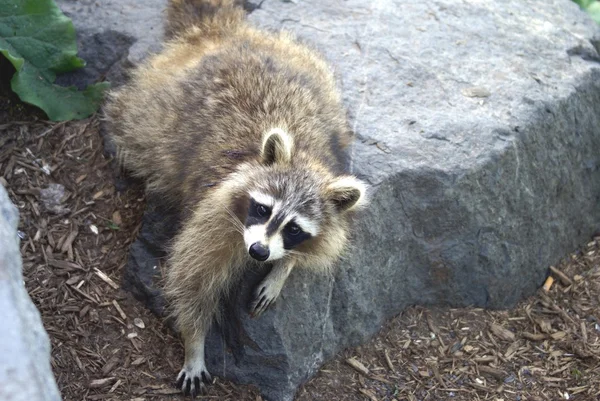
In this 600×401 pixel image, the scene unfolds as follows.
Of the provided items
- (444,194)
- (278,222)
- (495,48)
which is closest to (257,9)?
(495,48)

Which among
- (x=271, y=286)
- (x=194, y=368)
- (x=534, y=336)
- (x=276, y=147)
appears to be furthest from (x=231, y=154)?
(x=534, y=336)

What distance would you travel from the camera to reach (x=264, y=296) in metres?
4.03

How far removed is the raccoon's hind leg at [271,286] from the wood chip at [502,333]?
4.96ft

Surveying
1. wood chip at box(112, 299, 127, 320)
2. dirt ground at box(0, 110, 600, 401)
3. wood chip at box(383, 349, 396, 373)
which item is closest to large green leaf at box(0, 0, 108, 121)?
dirt ground at box(0, 110, 600, 401)

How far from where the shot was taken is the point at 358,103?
5.09 m

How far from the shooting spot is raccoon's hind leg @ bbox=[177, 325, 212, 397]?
4062mm

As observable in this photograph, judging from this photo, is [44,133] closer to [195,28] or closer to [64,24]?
[64,24]

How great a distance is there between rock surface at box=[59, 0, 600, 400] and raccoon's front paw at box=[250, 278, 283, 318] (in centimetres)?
7

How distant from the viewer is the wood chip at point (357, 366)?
14.3ft

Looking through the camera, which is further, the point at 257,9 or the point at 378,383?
the point at 257,9

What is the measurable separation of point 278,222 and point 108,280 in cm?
130

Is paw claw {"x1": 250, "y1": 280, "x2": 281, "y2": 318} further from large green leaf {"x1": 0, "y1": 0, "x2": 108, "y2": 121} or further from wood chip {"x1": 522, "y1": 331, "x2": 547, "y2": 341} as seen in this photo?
large green leaf {"x1": 0, "y1": 0, "x2": 108, "y2": 121}

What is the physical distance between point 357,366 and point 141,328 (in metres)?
1.23

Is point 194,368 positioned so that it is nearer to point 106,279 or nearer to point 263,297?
point 263,297
